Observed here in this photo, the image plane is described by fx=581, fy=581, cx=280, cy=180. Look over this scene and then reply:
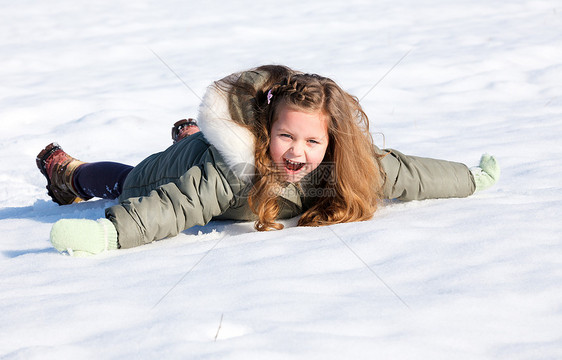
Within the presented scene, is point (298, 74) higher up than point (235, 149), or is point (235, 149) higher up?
point (298, 74)

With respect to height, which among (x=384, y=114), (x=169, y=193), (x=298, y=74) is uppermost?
(x=298, y=74)

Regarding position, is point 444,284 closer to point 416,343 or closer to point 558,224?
point 416,343

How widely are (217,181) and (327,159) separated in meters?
0.53

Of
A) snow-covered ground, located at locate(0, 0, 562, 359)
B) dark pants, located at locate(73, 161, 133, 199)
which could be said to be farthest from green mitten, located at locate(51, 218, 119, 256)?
dark pants, located at locate(73, 161, 133, 199)

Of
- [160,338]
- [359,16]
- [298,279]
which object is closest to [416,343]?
[298,279]

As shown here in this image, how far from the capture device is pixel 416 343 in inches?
55.3

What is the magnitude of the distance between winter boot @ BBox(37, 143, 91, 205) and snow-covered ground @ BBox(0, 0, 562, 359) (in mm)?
97

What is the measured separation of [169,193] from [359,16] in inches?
276

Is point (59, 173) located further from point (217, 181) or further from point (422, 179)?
point (422, 179)

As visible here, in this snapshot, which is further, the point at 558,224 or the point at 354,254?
the point at 558,224

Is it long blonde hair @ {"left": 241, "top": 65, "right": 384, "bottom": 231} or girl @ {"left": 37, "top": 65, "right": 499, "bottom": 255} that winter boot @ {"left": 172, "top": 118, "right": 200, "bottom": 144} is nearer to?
girl @ {"left": 37, "top": 65, "right": 499, "bottom": 255}

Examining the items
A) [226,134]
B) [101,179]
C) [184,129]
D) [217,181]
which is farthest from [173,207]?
[184,129]

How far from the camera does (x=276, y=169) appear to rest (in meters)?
2.53

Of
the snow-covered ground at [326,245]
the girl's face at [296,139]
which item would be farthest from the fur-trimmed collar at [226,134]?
the snow-covered ground at [326,245]
